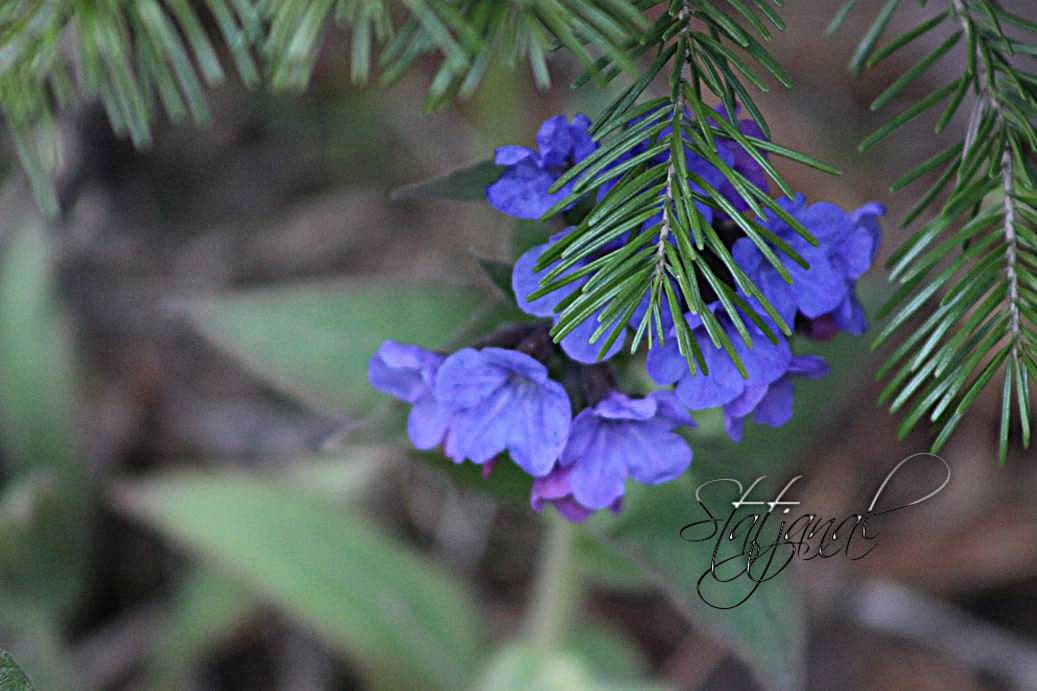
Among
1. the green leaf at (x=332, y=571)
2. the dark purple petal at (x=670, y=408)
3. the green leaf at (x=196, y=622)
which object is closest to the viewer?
the dark purple petal at (x=670, y=408)

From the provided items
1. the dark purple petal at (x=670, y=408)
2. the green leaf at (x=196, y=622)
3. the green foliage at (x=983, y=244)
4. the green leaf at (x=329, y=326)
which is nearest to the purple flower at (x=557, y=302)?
the dark purple petal at (x=670, y=408)

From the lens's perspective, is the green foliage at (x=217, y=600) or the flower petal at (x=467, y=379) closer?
the flower petal at (x=467, y=379)

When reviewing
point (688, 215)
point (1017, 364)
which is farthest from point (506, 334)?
point (1017, 364)

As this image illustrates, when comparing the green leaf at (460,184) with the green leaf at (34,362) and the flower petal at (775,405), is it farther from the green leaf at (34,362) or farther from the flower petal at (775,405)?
the green leaf at (34,362)

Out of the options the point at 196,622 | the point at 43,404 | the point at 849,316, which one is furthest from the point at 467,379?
the point at 43,404

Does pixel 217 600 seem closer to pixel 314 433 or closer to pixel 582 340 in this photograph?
pixel 314 433

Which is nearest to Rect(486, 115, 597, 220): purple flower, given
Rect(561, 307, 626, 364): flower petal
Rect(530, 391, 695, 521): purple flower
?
Rect(561, 307, 626, 364): flower petal

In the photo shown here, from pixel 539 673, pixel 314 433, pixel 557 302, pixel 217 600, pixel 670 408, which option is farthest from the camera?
pixel 314 433
